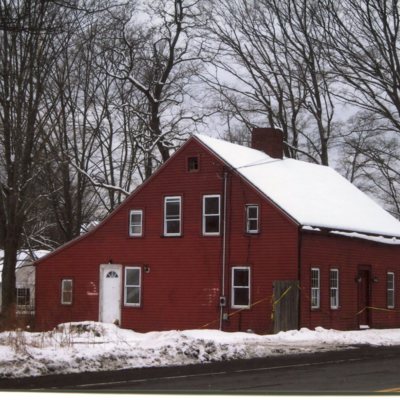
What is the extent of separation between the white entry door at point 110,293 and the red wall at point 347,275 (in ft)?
24.3

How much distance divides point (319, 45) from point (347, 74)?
8.76 feet

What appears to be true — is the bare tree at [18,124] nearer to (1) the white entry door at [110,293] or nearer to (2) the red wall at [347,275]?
(1) the white entry door at [110,293]

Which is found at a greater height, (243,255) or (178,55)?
(178,55)

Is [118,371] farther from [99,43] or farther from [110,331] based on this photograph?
[99,43]

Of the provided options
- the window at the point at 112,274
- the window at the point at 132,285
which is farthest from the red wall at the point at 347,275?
the window at the point at 112,274

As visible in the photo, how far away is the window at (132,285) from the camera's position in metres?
31.2

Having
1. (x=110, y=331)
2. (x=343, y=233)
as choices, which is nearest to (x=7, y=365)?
(x=110, y=331)

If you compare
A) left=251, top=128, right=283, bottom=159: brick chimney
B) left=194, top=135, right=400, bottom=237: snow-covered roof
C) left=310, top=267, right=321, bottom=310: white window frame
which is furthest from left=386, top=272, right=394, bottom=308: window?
left=251, top=128, right=283, bottom=159: brick chimney

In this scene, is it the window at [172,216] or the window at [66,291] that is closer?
the window at [172,216]

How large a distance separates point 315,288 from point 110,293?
7.84 m

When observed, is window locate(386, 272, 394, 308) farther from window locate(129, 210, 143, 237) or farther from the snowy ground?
window locate(129, 210, 143, 237)

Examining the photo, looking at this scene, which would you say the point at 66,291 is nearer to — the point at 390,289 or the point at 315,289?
the point at 315,289

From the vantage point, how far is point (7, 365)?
14.0m

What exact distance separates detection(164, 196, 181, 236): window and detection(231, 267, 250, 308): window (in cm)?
281
